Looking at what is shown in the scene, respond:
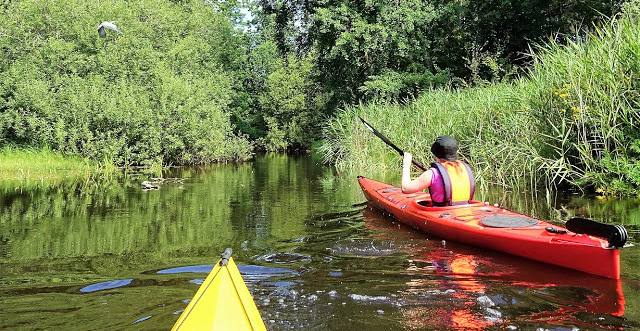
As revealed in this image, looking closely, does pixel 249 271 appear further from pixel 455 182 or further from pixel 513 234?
pixel 455 182

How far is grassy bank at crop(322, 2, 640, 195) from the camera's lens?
6762 millimetres

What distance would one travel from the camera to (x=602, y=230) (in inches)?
143

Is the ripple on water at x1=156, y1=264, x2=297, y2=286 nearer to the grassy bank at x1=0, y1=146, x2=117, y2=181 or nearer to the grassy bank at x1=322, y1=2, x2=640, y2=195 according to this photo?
the grassy bank at x1=322, y1=2, x2=640, y2=195

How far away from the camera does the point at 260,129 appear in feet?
103

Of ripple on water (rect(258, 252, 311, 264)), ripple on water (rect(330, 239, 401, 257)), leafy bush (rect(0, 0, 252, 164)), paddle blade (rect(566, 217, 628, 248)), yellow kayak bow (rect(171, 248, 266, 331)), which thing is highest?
Result: leafy bush (rect(0, 0, 252, 164))

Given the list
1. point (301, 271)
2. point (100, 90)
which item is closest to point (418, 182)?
point (301, 271)

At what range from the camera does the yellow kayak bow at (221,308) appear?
2.20 metres

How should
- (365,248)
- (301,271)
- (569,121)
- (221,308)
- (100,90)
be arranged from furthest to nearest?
(100,90)
(569,121)
(365,248)
(301,271)
(221,308)

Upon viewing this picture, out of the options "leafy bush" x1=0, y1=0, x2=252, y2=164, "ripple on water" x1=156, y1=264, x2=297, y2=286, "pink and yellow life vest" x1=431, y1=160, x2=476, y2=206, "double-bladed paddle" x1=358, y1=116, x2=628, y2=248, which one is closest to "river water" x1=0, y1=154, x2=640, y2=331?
"ripple on water" x1=156, y1=264, x2=297, y2=286

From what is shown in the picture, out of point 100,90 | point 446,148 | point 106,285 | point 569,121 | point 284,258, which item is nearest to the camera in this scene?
point 106,285

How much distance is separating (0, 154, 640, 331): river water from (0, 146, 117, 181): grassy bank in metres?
6.49

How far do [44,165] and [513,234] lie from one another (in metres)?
13.5

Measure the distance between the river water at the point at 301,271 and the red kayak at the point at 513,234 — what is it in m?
0.10

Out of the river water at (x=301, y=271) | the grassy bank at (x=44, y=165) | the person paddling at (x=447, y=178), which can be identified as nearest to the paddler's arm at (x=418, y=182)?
the person paddling at (x=447, y=178)
